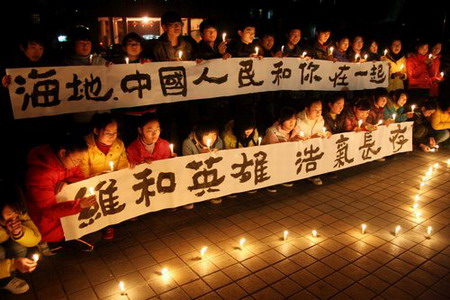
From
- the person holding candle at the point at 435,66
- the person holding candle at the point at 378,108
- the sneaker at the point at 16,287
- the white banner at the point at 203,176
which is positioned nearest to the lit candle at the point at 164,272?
the white banner at the point at 203,176

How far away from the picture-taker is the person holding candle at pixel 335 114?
7559 millimetres

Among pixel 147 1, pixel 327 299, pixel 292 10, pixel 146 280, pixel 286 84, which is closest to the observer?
pixel 327 299

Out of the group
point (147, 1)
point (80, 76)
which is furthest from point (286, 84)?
point (147, 1)

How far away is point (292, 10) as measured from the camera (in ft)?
62.6

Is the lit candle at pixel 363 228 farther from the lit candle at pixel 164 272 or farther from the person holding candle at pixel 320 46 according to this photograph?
the person holding candle at pixel 320 46

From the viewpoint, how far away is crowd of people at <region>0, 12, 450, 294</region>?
4.50 meters

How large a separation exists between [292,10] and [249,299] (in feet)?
58.5

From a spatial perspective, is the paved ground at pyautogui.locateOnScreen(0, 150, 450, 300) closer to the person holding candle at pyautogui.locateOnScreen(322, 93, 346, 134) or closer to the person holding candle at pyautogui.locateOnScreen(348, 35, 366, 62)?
the person holding candle at pyautogui.locateOnScreen(322, 93, 346, 134)

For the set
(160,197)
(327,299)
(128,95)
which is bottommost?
(327,299)

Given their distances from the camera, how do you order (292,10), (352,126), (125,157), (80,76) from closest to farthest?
(80,76) → (125,157) → (352,126) → (292,10)

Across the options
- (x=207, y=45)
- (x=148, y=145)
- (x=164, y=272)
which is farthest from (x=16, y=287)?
(x=207, y=45)

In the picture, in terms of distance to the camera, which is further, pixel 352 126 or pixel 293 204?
pixel 352 126

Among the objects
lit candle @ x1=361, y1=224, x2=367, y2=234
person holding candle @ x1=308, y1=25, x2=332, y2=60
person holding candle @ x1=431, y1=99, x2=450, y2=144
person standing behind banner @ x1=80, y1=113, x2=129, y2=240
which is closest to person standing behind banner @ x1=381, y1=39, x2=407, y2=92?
person holding candle @ x1=431, y1=99, x2=450, y2=144

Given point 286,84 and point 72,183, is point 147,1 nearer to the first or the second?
point 286,84
